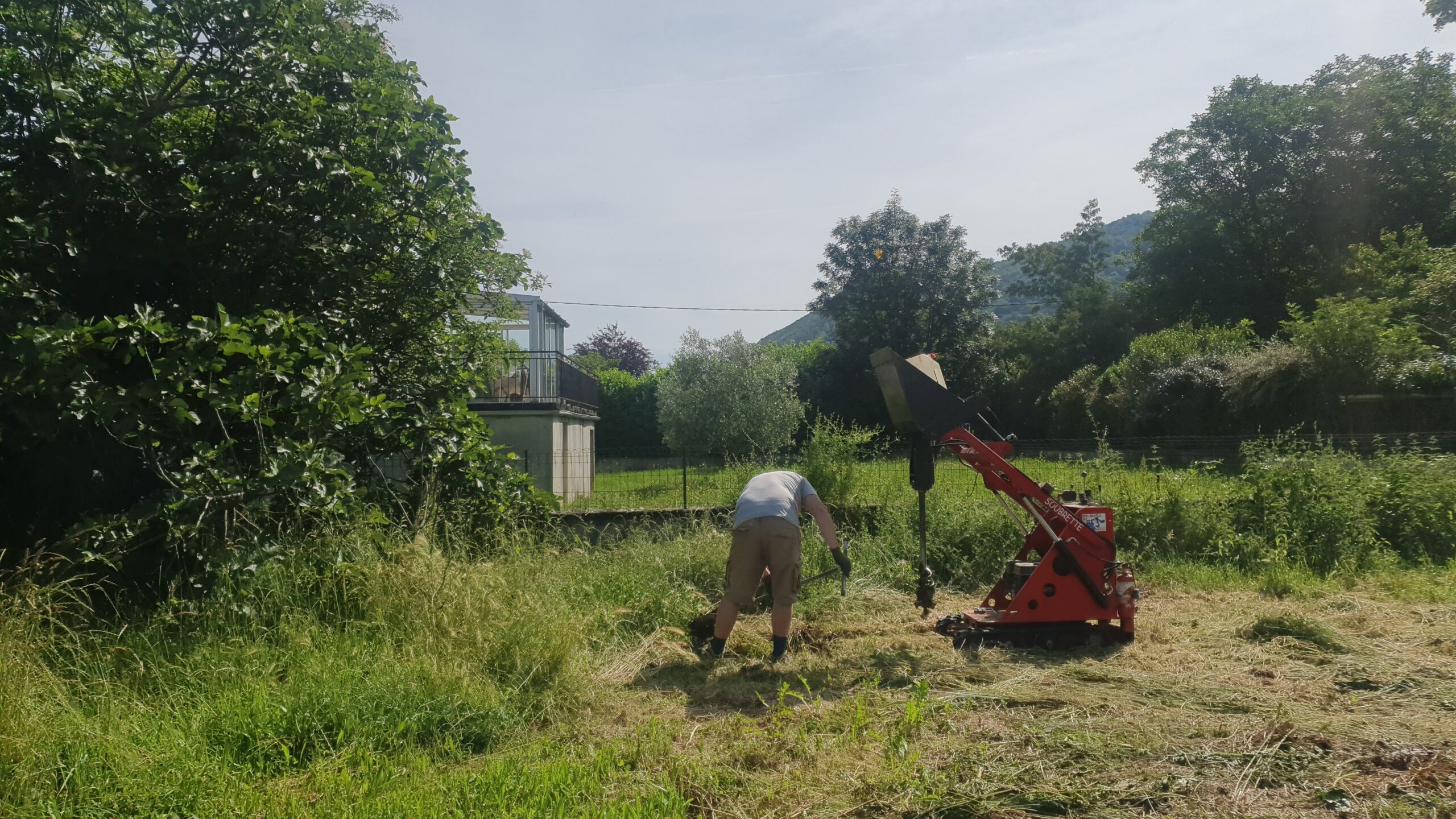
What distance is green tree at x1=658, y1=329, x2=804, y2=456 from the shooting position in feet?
87.9

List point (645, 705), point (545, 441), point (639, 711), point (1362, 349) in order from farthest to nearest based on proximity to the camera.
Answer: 1. point (545, 441)
2. point (1362, 349)
3. point (645, 705)
4. point (639, 711)

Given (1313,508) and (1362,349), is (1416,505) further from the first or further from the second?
(1362,349)

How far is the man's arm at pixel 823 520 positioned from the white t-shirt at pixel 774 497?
81mm

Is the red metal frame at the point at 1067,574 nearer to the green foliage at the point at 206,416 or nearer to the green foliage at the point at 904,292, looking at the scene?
the green foliage at the point at 206,416

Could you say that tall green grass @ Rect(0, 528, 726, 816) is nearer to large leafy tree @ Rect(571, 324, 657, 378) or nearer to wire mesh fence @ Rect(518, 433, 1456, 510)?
wire mesh fence @ Rect(518, 433, 1456, 510)

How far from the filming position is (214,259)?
282 inches

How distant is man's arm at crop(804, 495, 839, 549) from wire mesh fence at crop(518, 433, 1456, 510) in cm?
374

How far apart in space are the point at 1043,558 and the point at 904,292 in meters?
32.0

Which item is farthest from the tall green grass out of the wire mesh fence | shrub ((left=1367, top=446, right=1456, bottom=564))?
shrub ((left=1367, top=446, right=1456, bottom=564))

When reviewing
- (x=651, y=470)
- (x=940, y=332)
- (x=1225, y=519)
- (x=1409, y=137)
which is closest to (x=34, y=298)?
(x=651, y=470)


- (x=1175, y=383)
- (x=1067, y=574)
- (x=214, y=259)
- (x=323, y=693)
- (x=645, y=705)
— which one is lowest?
(x=645, y=705)

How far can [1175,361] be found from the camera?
69.3 ft

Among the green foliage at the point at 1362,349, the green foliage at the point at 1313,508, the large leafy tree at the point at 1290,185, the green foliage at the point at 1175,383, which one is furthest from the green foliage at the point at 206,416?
the large leafy tree at the point at 1290,185

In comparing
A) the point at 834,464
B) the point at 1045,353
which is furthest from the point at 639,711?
the point at 1045,353
